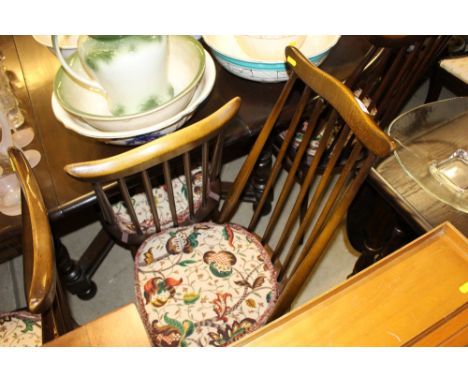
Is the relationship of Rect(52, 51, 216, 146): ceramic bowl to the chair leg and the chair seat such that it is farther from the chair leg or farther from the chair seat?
the chair leg

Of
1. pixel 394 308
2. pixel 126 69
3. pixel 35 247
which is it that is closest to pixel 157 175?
pixel 126 69

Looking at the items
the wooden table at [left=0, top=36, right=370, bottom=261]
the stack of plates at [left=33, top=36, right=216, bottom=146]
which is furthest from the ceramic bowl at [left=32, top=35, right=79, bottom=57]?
the wooden table at [left=0, top=36, right=370, bottom=261]

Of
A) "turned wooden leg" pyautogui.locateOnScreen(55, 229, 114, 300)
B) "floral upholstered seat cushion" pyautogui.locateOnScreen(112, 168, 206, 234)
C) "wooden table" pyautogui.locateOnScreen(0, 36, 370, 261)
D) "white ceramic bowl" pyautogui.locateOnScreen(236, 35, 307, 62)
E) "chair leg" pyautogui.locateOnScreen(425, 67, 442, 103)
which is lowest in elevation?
"turned wooden leg" pyautogui.locateOnScreen(55, 229, 114, 300)

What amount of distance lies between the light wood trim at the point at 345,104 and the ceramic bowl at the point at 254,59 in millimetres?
146

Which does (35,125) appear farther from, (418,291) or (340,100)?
(418,291)

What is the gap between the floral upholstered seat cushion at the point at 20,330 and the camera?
0.92 m

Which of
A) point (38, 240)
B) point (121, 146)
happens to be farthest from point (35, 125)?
point (38, 240)

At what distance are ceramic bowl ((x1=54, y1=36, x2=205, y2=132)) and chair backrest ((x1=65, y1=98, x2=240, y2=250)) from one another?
0.10 meters

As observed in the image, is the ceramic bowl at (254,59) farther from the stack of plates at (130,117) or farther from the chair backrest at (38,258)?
the chair backrest at (38,258)

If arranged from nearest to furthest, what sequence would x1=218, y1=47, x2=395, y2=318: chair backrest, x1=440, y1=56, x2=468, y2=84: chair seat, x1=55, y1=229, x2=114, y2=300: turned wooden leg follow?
x1=218, y1=47, x2=395, y2=318: chair backrest
x1=440, y1=56, x2=468, y2=84: chair seat
x1=55, y1=229, x2=114, y2=300: turned wooden leg

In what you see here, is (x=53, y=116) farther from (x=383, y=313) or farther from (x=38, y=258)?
(x=383, y=313)

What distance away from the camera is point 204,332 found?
903 millimetres

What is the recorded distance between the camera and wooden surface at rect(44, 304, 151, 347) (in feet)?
1.83
